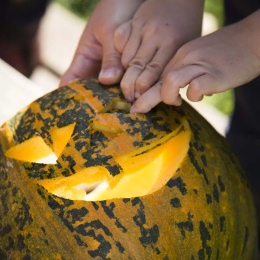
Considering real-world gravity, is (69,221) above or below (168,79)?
below

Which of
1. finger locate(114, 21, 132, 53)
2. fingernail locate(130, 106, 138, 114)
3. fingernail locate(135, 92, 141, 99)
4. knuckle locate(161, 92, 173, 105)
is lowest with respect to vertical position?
fingernail locate(130, 106, 138, 114)

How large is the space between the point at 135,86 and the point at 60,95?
191mm

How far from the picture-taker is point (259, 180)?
2.05 metres

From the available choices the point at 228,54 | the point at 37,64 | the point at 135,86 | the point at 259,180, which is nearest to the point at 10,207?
the point at 135,86

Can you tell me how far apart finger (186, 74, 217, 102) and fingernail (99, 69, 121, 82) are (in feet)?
0.82

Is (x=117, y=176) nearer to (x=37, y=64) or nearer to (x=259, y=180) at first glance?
(x=259, y=180)

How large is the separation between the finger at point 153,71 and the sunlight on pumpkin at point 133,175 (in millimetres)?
155

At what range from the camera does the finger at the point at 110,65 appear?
1364 millimetres

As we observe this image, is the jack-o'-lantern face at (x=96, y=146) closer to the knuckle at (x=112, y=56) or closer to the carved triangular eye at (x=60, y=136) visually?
the carved triangular eye at (x=60, y=136)

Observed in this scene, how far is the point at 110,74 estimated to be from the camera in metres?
1.37

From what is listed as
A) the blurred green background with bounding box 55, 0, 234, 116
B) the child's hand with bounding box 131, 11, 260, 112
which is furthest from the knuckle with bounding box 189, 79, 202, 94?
the blurred green background with bounding box 55, 0, 234, 116

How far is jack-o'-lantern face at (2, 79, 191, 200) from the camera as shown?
115 cm

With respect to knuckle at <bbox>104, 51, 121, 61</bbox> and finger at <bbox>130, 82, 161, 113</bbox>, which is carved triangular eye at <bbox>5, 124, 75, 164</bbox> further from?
knuckle at <bbox>104, 51, 121, 61</bbox>

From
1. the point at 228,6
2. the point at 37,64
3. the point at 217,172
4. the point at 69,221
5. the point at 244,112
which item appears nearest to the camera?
the point at 69,221
